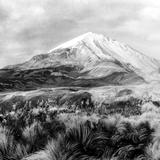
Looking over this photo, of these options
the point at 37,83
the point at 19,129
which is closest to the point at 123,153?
the point at 19,129

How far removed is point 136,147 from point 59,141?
1.06 metres

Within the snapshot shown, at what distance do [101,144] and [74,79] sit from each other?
605ft

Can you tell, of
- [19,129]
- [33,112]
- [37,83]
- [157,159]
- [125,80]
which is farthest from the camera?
[37,83]

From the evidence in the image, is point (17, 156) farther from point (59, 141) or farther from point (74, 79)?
point (74, 79)

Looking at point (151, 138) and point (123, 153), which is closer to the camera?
point (123, 153)

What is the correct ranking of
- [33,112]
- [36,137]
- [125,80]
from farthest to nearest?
[125,80], [33,112], [36,137]

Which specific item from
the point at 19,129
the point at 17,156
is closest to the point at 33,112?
the point at 19,129

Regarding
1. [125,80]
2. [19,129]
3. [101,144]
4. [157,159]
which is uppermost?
[125,80]

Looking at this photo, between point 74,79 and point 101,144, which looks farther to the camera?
point 74,79

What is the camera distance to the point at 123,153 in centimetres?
415

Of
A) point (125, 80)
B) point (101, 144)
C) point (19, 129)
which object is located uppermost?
point (125, 80)

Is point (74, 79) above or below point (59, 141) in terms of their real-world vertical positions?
above

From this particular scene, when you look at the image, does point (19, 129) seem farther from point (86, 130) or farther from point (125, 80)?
point (125, 80)

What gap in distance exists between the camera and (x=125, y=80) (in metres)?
166
